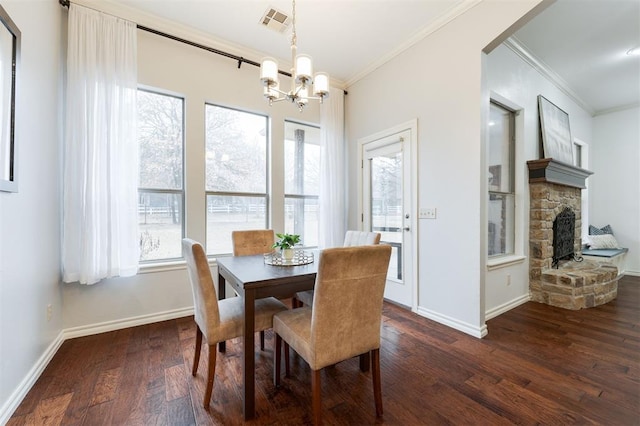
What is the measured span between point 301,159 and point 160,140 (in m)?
1.74

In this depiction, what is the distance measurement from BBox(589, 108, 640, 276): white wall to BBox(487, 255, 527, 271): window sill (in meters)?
3.40

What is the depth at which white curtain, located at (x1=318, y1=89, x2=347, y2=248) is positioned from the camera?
371cm

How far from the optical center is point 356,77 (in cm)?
375

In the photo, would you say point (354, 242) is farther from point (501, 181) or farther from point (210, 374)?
point (501, 181)

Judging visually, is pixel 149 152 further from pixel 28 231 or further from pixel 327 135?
pixel 327 135

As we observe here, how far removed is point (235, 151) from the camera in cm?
324

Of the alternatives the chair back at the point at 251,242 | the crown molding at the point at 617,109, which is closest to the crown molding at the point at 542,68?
the crown molding at the point at 617,109

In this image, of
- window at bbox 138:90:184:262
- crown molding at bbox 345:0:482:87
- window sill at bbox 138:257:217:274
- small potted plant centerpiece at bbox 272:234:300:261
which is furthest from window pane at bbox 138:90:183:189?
crown molding at bbox 345:0:482:87

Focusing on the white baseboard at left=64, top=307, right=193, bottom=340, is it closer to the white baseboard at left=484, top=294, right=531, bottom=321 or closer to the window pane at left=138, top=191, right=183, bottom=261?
the window pane at left=138, top=191, right=183, bottom=261

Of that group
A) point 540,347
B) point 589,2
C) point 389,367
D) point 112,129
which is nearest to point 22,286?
point 112,129

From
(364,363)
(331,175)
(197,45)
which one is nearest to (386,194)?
(331,175)

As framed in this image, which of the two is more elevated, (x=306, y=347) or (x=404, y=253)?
(x=404, y=253)

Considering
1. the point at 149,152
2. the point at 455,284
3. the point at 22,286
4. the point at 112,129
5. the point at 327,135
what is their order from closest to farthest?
the point at 22,286 < the point at 112,129 < the point at 455,284 < the point at 149,152 < the point at 327,135

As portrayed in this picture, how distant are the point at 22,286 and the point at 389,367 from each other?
2.44 metres
